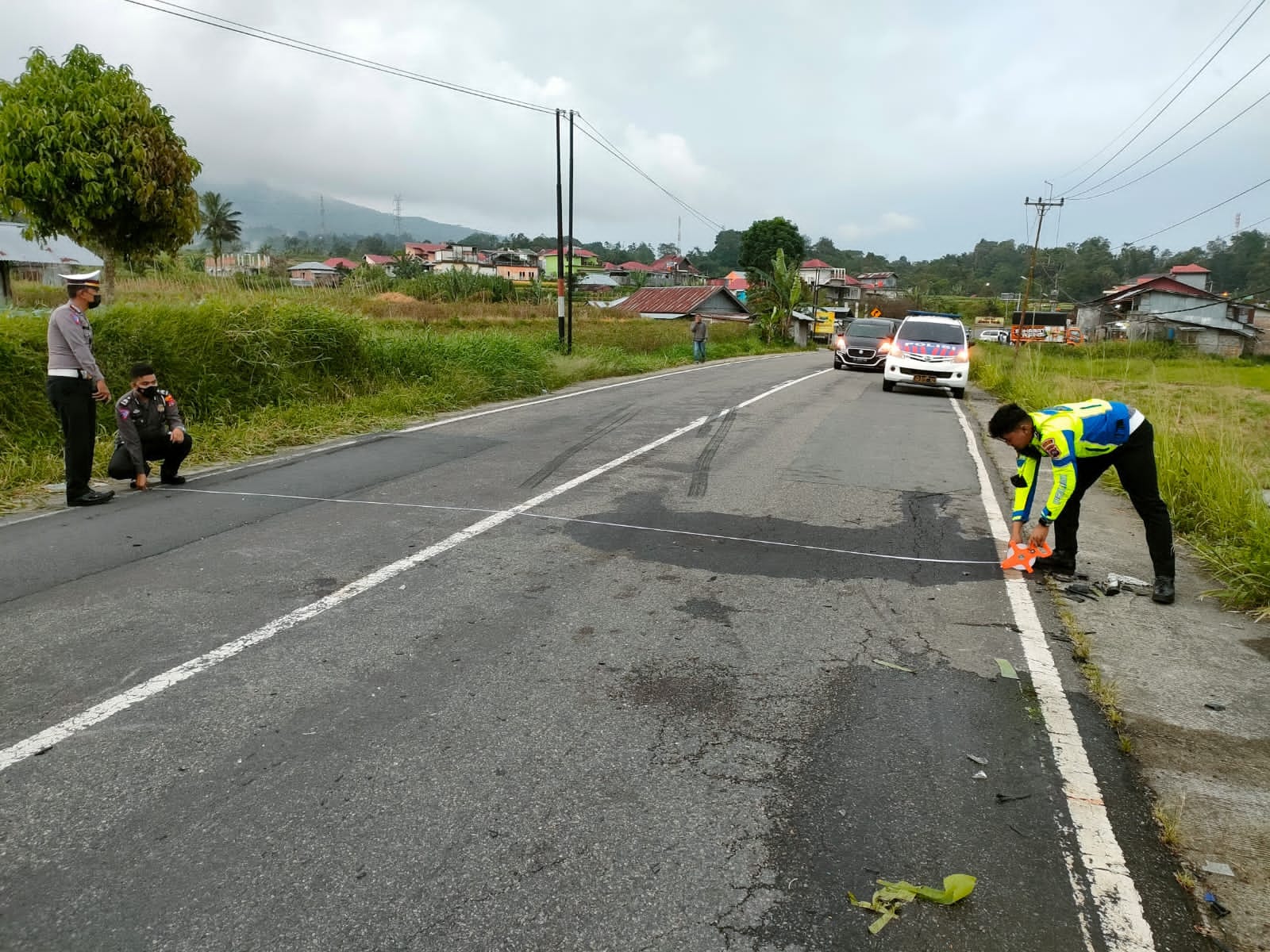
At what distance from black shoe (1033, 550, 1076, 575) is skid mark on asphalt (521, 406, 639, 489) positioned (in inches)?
169

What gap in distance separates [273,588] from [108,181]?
12.2m

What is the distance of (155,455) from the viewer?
24.8ft

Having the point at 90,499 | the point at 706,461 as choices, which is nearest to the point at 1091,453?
the point at 706,461

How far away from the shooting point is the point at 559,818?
2781mm

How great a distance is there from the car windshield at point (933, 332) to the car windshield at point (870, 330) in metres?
4.83

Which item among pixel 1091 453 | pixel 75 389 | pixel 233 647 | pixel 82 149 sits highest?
pixel 82 149

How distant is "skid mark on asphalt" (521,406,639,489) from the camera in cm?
805

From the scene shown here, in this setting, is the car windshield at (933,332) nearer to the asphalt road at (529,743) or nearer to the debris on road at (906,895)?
the asphalt road at (529,743)

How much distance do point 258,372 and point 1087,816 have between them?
36.3 ft

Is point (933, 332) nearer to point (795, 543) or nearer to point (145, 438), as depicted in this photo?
point (795, 543)

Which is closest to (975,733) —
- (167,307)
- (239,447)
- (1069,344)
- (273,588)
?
(273,588)

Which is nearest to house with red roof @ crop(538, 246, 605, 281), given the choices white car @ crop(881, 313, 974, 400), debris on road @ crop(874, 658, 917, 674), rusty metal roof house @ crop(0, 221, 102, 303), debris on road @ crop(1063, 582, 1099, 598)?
rusty metal roof house @ crop(0, 221, 102, 303)

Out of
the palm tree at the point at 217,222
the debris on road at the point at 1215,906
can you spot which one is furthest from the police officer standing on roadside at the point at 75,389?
the palm tree at the point at 217,222

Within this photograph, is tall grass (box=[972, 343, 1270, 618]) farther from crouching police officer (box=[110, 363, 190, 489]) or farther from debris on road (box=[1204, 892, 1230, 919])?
crouching police officer (box=[110, 363, 190, 489])
